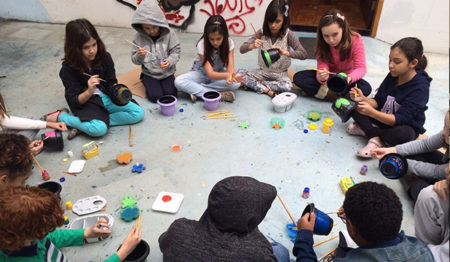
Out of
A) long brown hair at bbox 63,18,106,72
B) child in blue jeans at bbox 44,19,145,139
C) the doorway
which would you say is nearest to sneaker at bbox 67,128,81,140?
child in blue jeans at bbox 44,19,145,139

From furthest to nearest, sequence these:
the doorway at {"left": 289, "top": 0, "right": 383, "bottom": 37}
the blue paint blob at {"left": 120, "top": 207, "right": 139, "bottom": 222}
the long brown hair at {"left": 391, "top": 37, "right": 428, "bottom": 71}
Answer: the doorway at {"left": 289, "top": 0, "right": 383, "bottom": 37} < the long brown hair at {"left": 391, "top": 37, "right": 428, "bottom": 71} < the blue paint blob at {"left": 120, "top": 207, "right": 139, "bottom": 222}

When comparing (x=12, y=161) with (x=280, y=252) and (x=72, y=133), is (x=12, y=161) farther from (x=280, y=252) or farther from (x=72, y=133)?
(x=280, y=252)

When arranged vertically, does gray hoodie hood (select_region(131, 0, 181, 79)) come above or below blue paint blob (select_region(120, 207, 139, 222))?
above

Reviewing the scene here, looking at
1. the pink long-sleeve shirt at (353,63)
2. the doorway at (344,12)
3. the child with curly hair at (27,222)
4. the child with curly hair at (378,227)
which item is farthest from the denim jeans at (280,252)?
the doorway at (344,12)

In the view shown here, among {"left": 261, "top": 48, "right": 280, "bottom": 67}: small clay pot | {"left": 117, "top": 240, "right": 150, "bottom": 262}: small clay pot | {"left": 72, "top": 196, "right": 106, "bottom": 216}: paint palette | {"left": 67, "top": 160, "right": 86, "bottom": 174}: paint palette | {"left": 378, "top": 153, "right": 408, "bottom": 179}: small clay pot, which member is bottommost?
{"left": 72, "top": 196, "right": 106, "bottom": 216}: paint palette

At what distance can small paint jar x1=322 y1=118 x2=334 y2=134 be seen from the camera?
2402 mm

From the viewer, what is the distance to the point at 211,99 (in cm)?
261

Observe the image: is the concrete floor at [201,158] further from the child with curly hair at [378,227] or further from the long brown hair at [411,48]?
the long brown hair at [411,48]

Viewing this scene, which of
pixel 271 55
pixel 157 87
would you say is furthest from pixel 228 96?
pixel 157 87

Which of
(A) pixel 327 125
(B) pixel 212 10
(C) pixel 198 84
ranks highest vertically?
(B) pixel 212 10

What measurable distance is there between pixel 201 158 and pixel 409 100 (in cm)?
143

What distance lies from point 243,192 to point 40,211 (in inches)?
26.6

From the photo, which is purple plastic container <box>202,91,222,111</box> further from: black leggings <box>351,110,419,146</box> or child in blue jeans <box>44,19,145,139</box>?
black leggings <box>351,110,419,146</box>

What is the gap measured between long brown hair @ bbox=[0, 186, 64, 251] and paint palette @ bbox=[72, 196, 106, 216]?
695mm
